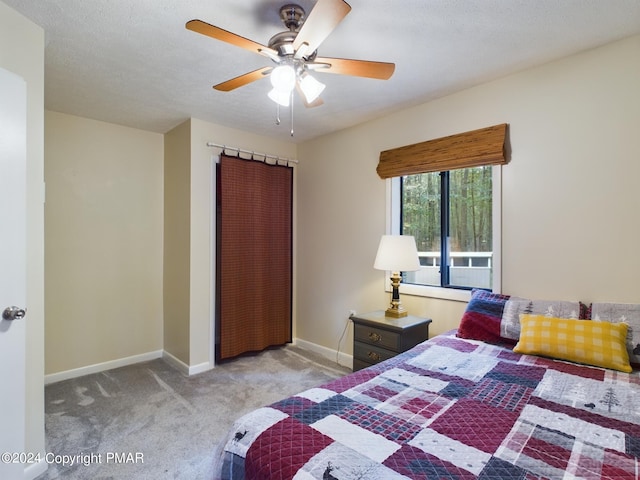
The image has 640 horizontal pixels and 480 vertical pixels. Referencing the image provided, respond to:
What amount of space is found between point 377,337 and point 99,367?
8.98 ft

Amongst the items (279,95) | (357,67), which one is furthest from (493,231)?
(279,95)

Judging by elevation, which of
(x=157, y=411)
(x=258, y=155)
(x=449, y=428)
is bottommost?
(x=157, y=411)

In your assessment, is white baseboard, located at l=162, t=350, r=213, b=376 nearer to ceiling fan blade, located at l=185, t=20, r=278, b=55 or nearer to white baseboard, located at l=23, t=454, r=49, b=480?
white baseboard, located at l=23, t=454, r=49, b=480

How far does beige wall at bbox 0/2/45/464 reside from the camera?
5.83 feet

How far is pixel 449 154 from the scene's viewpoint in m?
2.64

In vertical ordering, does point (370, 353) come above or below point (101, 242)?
below

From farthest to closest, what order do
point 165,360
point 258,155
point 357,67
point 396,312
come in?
point 258,155 < point 165,360 < point 396,312 < point 357,67

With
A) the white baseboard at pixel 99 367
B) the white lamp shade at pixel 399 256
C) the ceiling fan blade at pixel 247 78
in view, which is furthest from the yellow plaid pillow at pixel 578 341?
the white baseboard at pixel 99 367

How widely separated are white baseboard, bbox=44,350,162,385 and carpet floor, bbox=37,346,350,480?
7cm

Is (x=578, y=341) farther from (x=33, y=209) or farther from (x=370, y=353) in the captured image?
(x=33, y=209)

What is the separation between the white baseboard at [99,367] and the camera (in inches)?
120

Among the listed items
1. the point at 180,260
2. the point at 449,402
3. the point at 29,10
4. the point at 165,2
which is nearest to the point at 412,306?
the point at 449,402

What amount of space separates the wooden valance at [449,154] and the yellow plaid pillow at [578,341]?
115cm

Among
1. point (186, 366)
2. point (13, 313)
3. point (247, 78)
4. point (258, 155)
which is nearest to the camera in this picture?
point (13, 313)
